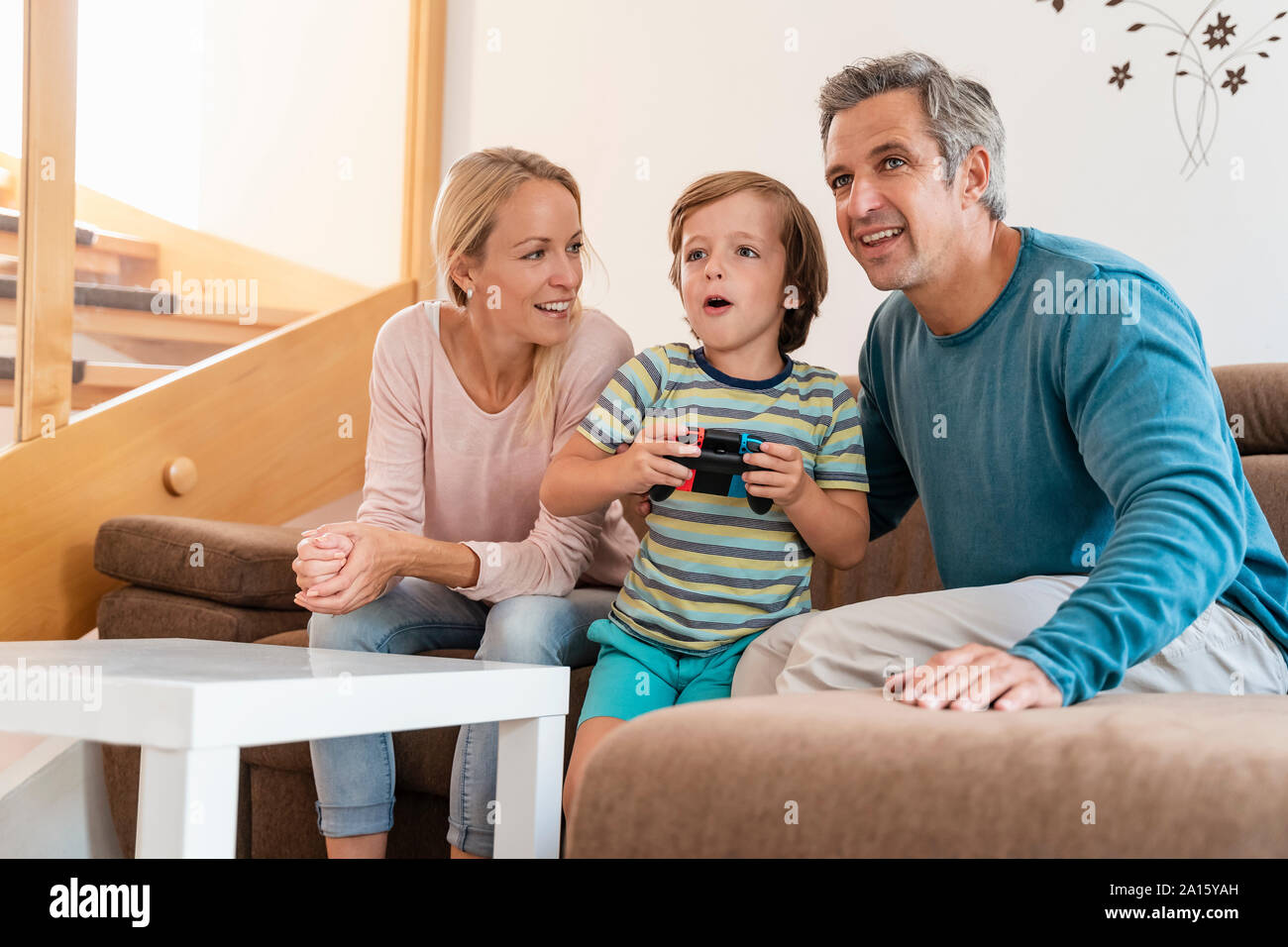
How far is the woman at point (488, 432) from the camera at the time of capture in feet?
4.94

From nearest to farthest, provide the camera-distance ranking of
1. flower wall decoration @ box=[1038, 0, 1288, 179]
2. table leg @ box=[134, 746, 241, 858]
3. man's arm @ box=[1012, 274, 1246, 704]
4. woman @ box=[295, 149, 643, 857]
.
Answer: table leg @ box=[134, 746, 241, 858] → man's arm @ box=[1012, 274, 1246, 704] → woman @ box=[295, 149, 643, 857] → flower wall decoration @ box=[1038, 0, 1288, 179]

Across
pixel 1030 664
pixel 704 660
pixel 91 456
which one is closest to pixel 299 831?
pixel 704 660

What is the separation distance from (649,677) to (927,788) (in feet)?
2.35

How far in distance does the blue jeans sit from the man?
0.28 metres

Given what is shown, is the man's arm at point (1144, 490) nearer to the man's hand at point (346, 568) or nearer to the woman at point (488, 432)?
the woman at point (488, 432)

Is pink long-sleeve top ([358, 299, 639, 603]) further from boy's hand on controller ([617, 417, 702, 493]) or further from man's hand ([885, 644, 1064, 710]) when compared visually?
man's hand ([885, 644, 1064, 710])

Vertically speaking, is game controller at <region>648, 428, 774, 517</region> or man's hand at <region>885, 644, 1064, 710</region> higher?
game controller at <region>648, 428, 774, 517</region>

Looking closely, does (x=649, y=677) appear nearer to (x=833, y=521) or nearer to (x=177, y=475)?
(x=833, y=521)

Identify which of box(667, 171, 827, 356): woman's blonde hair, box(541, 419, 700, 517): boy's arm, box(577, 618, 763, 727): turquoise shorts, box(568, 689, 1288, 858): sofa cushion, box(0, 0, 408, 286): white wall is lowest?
box(577, 618, 763, 727): turquoise shorts

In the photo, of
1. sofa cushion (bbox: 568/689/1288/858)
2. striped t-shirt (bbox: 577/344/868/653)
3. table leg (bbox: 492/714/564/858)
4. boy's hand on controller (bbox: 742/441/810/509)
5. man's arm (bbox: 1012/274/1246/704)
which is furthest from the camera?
striped t-shirt (bbox: 577/344/868/653)

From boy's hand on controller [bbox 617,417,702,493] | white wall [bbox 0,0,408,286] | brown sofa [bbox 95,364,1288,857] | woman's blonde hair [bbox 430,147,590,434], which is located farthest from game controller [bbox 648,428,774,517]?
white wall [bbox 0,0,408,286]

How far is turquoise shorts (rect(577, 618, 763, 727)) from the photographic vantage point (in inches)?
52.9

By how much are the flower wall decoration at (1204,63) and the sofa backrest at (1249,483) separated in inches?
23.0

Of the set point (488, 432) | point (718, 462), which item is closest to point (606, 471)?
point (718, 462)
